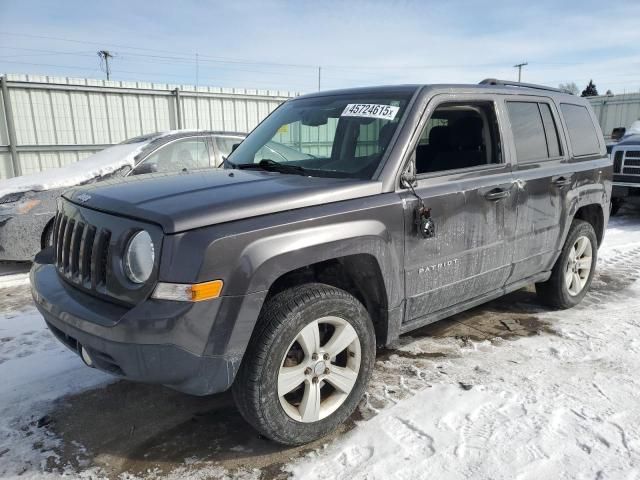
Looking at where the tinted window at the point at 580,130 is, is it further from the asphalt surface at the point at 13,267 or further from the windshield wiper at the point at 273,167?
the asphalt surface at the point at 13,267

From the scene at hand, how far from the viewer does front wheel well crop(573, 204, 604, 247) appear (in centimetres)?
489

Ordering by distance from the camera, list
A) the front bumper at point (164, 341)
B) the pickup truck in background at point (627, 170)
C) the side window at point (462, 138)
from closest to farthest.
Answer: the front bumper at point (164, 341)
the side window at point (462, 138)
the pickup truck in background at point (627, 170)

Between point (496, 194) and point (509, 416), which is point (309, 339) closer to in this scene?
point (509, 416)

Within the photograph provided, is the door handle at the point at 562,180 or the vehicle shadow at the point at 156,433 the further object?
the door handle at the point at 562,180

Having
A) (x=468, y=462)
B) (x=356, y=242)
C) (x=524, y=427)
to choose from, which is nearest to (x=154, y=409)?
(x=356, y=242)

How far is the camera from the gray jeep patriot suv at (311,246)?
229cm

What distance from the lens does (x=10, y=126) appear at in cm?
1070

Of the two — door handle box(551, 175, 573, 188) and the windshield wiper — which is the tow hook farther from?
door handle box(551, 175, 573, 188)

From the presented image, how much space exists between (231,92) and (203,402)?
11756 mm

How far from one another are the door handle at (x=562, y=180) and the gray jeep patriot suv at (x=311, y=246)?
18 millimetres

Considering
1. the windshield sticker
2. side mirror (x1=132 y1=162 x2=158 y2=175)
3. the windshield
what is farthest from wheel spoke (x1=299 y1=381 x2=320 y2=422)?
side mirror (x1=132 y1=162 x2=158 y2=175)

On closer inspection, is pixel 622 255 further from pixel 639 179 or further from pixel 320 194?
pixel 320 194

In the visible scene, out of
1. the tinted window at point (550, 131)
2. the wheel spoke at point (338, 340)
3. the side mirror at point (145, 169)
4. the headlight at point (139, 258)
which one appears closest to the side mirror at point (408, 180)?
the wheel spoke at point (338, 340)

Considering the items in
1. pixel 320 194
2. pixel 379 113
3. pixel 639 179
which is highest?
pixel 379 113
